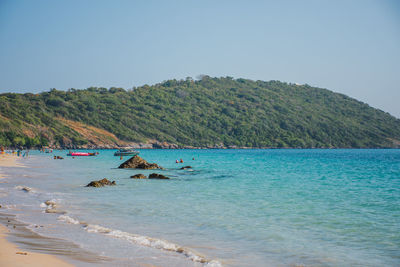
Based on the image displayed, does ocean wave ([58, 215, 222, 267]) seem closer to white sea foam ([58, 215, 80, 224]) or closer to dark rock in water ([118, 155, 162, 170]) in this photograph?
white sea foam ([58, 215, 80, 224])

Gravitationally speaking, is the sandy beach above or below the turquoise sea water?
above

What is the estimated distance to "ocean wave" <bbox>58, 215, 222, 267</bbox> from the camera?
1023 centimetres

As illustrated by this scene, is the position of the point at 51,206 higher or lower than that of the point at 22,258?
lower

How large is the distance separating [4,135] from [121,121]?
215ft

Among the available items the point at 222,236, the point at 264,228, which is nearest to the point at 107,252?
the point at 222,236

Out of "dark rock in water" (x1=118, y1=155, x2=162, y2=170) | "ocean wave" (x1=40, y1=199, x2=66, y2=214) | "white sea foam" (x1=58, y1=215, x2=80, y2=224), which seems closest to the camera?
"white sea foam" (x1=58, y1=215, x2=80, y2=224)

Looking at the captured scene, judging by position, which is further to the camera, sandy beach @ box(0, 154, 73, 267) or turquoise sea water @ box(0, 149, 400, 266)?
turquoise sea water @ box(0, 149, 400, 266)

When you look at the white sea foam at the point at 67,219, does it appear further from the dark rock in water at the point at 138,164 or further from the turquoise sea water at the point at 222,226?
the dark rock in water at the point at 138,164

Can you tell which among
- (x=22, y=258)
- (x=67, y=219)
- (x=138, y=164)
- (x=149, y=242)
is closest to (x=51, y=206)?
(x=67, y=219)

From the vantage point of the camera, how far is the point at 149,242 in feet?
38.8

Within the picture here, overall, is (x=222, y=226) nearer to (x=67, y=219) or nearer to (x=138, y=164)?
(x=67, y=219)

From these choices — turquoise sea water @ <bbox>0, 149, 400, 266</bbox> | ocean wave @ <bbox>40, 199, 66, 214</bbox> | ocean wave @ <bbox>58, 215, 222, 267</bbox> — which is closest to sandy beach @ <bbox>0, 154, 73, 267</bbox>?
turquoise sea water @ <bbox>0, 149, 400, 266</bbox>

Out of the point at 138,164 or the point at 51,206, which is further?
the point at 138,164

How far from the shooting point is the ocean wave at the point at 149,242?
33.5 feet
